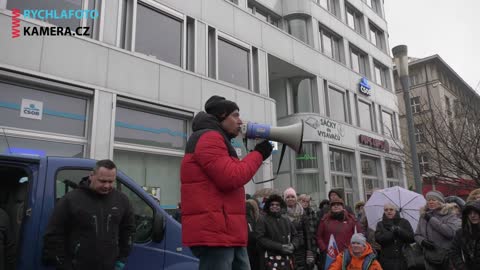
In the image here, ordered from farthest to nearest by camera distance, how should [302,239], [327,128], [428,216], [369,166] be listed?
[369,166], [327,128], [302,239], [428,216]

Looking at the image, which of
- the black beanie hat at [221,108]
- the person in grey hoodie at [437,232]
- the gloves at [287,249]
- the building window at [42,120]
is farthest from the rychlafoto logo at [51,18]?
the person in grey hoodie at [437,232]

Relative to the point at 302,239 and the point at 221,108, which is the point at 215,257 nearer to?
the point at 221,108

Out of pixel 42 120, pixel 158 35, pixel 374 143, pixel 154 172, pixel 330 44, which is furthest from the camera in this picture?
pixel 374 143

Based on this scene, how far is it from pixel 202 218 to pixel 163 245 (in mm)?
1826

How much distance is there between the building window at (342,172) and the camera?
18531mm

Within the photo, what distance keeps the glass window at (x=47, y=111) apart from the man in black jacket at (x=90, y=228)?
614 centimetres

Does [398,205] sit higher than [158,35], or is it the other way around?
[158,35]

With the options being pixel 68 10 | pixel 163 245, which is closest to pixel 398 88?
pixel 68 10

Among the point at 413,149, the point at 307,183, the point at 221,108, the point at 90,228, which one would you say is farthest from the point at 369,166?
the point at 221,108

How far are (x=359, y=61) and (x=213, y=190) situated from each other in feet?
74.6

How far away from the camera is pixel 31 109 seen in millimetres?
8742

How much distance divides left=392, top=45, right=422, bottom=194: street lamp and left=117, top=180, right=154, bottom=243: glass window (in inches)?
245

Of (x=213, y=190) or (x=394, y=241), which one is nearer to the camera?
(x=213, y=190)

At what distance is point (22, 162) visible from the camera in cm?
346
